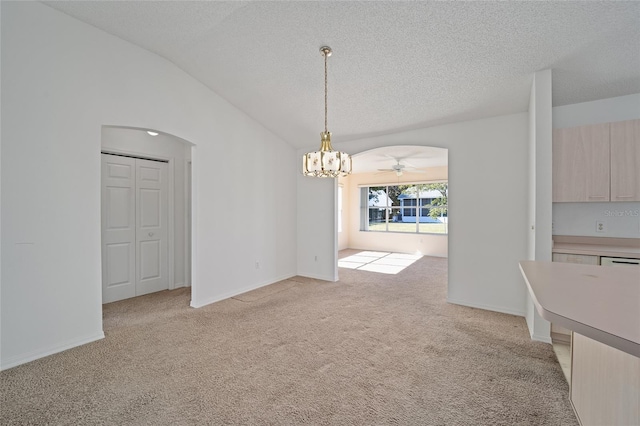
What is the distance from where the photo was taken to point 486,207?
3.86 metres

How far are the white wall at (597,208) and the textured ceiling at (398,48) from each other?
0.41 feet

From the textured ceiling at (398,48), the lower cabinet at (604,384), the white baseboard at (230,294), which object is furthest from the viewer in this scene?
the white baseboard at (230,294)

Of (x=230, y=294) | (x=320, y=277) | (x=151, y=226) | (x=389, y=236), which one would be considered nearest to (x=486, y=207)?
(x=320, y=277)

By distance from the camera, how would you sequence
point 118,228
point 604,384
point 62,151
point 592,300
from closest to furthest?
point 592,300 < point 604,384 < point 62,151 < point 118,228

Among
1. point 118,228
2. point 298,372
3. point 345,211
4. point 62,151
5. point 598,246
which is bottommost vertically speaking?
point 298,372

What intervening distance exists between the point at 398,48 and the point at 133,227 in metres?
4.35

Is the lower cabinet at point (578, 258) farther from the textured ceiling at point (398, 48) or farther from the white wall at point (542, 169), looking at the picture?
the textured ceiling at point (398, 48)

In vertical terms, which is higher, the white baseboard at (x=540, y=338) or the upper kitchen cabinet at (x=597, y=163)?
the upper kitchen cabinet at (x=597, y=163)

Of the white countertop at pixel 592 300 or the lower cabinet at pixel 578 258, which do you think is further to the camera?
the lower cabinet at pixel 578 258

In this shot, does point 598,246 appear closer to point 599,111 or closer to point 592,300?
point 599,111

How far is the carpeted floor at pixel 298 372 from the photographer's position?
189 cm

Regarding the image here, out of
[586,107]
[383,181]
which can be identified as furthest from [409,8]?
[383,181]

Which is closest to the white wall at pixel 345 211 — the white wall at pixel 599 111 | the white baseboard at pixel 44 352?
the white wall at pixel 599 111

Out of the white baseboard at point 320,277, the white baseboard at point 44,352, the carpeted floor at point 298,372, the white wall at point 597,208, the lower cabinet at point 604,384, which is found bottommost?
the carpeted floor at point 298,372
